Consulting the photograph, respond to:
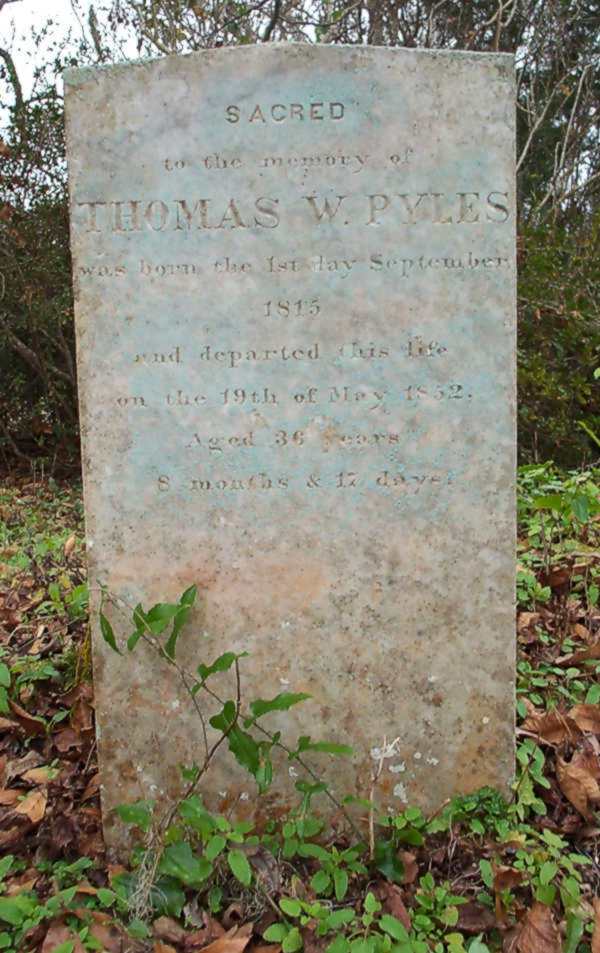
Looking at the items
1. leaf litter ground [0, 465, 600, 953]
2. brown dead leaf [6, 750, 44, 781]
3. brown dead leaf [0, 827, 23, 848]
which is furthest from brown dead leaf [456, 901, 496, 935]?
brown dead leaf [6, 750, 44, 781]

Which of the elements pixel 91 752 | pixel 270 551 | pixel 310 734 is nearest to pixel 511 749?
pixel 310 734

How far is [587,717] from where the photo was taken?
8.51 ft

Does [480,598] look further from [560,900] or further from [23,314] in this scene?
[23,314]

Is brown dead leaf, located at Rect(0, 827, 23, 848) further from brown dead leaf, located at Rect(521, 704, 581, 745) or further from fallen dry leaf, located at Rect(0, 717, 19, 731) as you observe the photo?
brown dead leaf, located at Rect(521, 704, 581, 745)

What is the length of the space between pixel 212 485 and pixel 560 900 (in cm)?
142

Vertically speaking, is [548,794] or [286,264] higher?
[286,264]

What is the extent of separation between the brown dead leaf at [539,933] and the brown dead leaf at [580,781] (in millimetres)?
400

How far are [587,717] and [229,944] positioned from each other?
1.33m

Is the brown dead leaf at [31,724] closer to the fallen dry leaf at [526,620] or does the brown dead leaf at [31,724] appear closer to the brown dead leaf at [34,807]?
the brown dead leaf at [34,807]

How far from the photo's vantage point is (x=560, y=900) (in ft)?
6.81

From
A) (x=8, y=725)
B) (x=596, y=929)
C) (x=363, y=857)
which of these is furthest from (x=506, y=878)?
(x=8, y=725)

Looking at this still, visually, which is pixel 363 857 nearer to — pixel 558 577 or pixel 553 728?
pixel 553 728

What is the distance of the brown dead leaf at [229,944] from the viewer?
1940 mm

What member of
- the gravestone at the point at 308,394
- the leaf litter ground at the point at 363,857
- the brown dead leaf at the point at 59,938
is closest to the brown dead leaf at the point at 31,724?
the leaf litter ground at the point at 363,857
